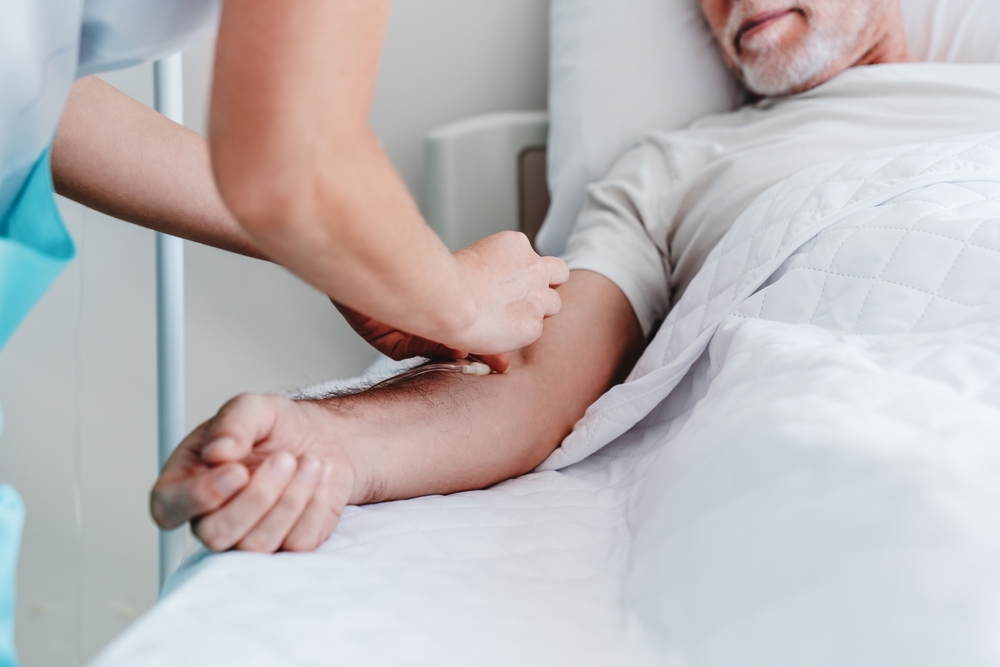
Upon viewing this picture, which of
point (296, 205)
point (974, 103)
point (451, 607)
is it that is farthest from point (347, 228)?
point (974, 103)

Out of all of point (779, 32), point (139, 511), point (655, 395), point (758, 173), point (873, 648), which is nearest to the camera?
point (873, 648)

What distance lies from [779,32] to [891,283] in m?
0.71

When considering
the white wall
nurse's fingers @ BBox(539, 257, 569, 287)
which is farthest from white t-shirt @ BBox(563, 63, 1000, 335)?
the white wall

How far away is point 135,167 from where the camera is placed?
2.29 ft

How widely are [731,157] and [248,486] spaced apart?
0.86m

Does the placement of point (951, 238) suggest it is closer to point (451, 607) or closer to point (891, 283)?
point (891, 283)

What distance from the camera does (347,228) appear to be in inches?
14.3

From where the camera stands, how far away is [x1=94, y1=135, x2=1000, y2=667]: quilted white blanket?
35 centimetres

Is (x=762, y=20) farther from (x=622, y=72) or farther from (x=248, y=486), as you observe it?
(x=248, y=486)

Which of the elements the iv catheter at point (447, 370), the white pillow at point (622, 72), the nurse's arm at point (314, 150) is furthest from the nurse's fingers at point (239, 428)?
the white pillow at point (622, 72)

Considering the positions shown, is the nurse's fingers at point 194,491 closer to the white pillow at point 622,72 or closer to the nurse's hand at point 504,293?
the nurse's hand at point 504,293

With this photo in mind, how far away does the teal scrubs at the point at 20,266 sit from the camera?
44 centimetres


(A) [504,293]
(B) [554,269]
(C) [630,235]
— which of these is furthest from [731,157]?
(A) [504,293]

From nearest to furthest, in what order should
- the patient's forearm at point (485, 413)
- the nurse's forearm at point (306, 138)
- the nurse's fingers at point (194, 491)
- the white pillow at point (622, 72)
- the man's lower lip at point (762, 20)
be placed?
1. the nurse's forearm at point (306, 138)
2. the nurse's fingers at point (194, 491)
3. the patient's forearm at point (485, 413)
4. the man's lower lip at point (762, 20)
5. the white pillow at point (622, 72)
